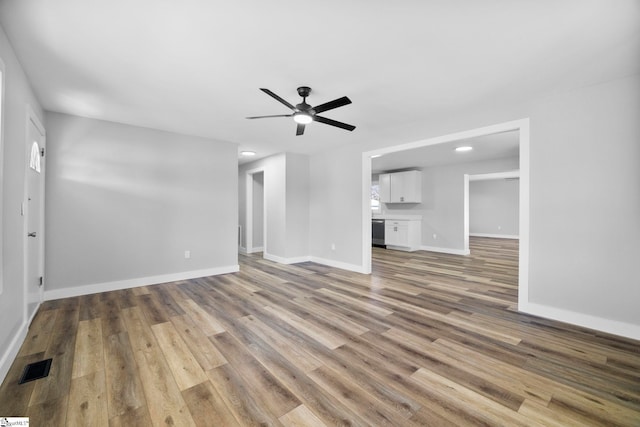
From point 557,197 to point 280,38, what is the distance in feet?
10.1

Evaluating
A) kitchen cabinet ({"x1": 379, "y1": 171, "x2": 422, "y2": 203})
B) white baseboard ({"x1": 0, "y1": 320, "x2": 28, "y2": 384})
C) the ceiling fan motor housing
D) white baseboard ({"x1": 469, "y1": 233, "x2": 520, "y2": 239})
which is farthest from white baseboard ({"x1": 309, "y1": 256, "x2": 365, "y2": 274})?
white baseboard ({"x1": 469, "y1": 233, "x2": 520, "y2": 239})

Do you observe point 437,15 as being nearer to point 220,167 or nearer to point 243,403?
point 243,403

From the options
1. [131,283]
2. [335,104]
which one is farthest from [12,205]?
[335,104]

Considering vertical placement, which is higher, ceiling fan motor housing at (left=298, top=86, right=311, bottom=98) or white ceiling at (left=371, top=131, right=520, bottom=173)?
white ceiling at (left=371, top=131, right=520, bottom=173)

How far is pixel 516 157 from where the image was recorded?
20.8 ft

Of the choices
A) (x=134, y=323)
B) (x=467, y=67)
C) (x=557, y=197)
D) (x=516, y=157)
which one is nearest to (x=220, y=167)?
(x=134, y=323)

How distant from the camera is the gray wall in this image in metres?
9.80

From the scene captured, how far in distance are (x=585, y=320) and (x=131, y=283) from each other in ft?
18.0

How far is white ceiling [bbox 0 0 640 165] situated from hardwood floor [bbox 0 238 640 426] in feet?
7.76

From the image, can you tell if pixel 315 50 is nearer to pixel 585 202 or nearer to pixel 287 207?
pixel 585 202

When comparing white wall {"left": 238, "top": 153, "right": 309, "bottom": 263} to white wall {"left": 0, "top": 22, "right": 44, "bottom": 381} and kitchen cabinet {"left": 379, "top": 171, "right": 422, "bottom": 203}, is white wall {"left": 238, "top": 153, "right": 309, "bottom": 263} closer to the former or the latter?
kitchen cabinet {"left": 379, "top": 171, "right": 422, "bottom": 203}

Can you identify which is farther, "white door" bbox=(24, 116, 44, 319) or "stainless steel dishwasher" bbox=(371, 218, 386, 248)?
"stainless steel dishwasher" bbox=(371, 218, 386, 248)

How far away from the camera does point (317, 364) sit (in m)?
2.00

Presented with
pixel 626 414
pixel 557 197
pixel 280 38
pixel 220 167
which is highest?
pixel 280 38
